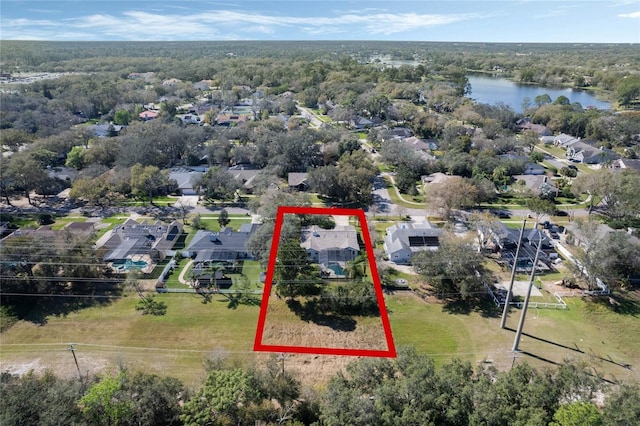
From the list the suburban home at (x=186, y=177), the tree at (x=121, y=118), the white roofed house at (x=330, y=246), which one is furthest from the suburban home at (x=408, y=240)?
the tree at (x=121, y=118)

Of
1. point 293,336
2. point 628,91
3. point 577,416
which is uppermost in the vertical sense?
point 628,91

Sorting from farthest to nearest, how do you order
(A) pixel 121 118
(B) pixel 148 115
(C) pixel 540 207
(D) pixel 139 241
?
1. (B) pixel 148 115
2. (A) pixel 121 118
3. (C) pixel 540 207
4. (D) pixel 139 241

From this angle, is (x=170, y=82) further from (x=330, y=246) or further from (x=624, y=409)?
(x=624, y=409)

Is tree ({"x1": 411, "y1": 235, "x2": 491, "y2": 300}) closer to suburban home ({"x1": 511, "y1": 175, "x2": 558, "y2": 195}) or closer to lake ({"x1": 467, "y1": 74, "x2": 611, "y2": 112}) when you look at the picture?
suburban home ({"x1": 511, "y1": 175, "x2": 558, "y2": 195})

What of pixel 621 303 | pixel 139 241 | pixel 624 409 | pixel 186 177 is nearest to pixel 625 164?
pixel 621 303

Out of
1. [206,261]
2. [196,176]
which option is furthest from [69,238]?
[196,176]

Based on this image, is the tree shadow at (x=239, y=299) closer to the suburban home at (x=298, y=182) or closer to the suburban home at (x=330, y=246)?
the suburban home at (x=330, y=246)

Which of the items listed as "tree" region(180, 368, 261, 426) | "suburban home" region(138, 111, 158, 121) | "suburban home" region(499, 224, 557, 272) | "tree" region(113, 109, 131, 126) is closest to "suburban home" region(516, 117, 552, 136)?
"suburban home" region(499, 224, 557, 272)
